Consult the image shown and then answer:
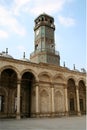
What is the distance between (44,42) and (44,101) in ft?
34.8

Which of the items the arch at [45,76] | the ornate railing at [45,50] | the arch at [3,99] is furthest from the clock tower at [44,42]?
the arch at [3,99]

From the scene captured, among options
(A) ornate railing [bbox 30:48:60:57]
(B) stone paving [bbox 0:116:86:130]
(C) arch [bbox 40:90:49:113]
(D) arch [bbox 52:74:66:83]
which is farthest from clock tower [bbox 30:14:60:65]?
(B) stone paving [bbox 0:116:86:130]

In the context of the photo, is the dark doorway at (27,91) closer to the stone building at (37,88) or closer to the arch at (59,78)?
the stone building at (37,88)

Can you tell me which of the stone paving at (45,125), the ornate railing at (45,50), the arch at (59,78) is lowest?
the stone paving at (45,125)

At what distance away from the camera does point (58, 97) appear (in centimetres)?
2711

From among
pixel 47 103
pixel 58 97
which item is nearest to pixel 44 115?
pixel 47 103

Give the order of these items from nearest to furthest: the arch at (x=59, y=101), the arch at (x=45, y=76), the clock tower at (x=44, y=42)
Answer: the arch at (x=45, y=76)
the arch at (x=59, y=101)
the clock tower at (x=44, y=42)

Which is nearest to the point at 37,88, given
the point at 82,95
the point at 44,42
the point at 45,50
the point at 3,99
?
the point at 3,99

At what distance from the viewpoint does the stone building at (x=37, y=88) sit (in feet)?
76.4

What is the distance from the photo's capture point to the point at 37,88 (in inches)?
961

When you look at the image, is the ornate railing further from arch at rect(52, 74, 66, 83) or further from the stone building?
arch at rect(52, 74, 66, 83)

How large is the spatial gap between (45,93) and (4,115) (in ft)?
19.6

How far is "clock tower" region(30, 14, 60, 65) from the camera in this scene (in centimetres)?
3100

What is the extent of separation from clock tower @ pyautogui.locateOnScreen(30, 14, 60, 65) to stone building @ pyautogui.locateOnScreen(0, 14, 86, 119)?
17 centimetres
